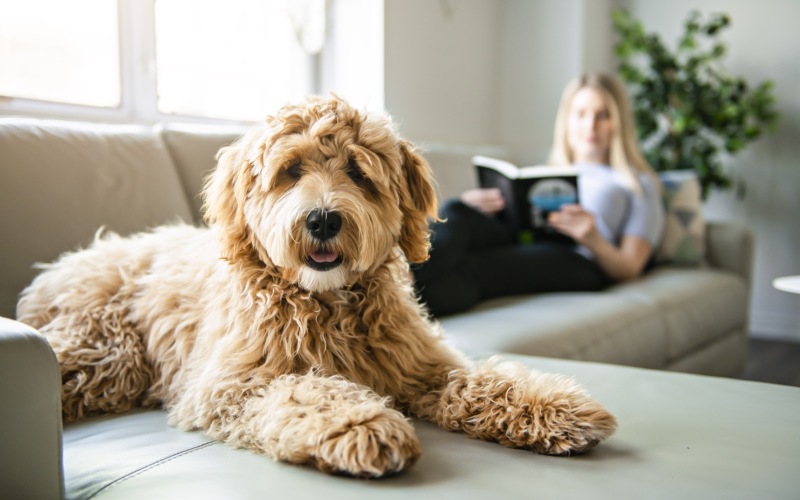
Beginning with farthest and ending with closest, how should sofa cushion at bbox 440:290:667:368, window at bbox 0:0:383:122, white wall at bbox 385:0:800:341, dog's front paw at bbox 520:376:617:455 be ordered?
white wall at bbox 385:0:800:341 → window at bbox 0:0:383:122 → sofa cushion at bbox 440:290:667:368 → dog's front paw at bbox 520:376:617:455

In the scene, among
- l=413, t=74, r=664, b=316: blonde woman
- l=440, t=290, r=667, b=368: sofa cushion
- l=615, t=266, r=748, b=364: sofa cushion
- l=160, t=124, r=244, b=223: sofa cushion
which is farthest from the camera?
l=615, t=266, r=748, b=364: sofa cushion

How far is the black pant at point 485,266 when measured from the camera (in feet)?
8.19

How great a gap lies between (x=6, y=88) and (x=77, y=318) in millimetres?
1428

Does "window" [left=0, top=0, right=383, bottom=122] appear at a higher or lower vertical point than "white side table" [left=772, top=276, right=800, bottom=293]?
higher

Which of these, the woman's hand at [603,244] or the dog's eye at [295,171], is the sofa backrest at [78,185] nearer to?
the dog's eye at [295,171]

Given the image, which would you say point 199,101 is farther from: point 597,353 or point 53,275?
point 597,353

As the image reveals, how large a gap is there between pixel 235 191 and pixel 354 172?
0.25m

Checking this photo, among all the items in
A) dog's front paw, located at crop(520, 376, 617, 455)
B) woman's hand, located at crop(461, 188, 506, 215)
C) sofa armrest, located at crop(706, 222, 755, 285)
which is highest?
woman's hand, located at crop(461, 188, 506, 215)

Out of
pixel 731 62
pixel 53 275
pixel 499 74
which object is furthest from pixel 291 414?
pixel 731 62

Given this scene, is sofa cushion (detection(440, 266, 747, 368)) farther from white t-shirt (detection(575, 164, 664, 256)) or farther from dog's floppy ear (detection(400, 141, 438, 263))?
dog's floppy ear (detection(400, 141, 438, 263))

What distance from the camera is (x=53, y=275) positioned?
5.67 ft

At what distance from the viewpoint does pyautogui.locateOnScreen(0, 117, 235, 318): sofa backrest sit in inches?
73.0

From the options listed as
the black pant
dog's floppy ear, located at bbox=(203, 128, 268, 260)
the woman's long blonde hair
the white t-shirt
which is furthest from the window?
dog's floppy ear, located at bbox=(203, 128, 268, 260)

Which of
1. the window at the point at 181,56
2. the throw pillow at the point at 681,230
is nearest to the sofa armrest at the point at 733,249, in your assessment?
the throw pillow at the point at 681,230
